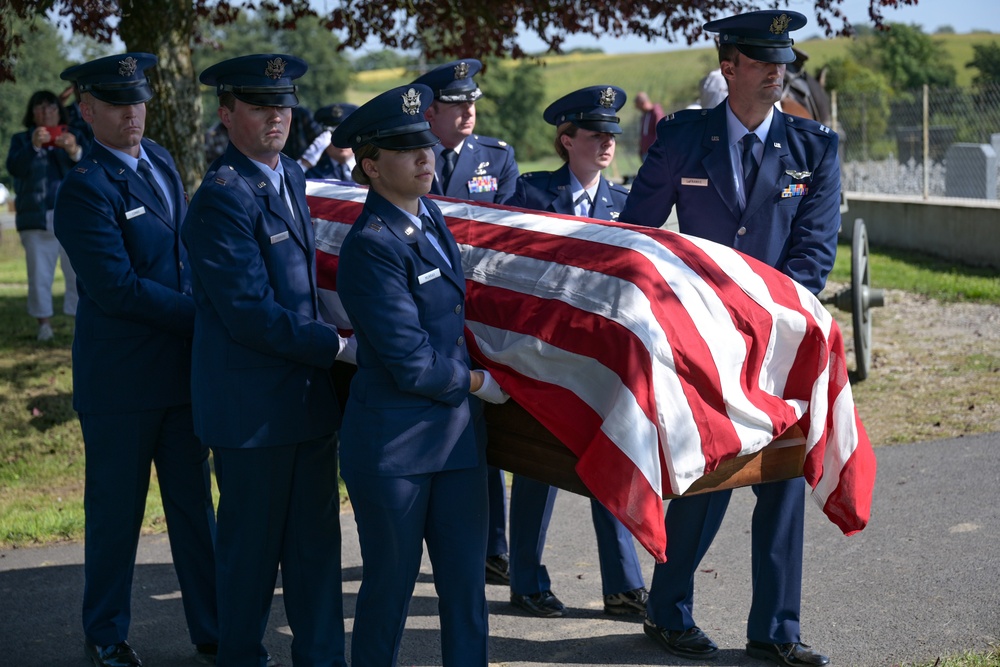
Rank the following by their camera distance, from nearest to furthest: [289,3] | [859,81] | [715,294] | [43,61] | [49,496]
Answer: [715,294] → [49,496] → [289,3] → [859,81] → [43,61]

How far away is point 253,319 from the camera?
11.0ft

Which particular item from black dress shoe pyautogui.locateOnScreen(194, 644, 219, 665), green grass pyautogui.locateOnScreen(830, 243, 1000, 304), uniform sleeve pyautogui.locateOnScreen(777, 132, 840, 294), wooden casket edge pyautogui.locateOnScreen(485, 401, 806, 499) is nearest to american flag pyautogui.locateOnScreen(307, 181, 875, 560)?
wooden casket edge pyautogui.locateOnScreen(485, 401, 806, 499)

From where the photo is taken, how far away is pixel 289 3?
27.9ft

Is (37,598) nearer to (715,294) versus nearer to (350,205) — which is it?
(350,205)

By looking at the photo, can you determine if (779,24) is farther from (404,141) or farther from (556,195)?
(404,141)

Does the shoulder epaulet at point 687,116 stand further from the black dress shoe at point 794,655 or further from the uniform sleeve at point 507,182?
the black dress shoe at point 794,655

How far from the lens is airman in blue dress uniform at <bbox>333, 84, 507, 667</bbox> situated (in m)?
3.08

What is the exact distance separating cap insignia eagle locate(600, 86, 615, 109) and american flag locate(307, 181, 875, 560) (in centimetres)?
121

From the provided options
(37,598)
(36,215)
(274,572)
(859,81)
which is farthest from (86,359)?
(859,81)

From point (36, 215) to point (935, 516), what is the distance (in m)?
7.60

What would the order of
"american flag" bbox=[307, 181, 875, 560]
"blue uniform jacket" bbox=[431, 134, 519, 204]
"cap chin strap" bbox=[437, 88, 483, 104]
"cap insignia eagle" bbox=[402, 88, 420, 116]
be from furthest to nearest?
"blue uniform jacket" bbox=[431, 134, 519, 204]
"cap chin strap" bbox=[437, 88, 483, 104]
"cap insignia eagle" bbox=[402, 88, 420, 116]
"american flag" bbox=[307, 181, 875, 560]

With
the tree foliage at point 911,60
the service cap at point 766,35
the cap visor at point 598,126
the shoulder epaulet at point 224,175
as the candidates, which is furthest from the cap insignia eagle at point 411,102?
the tree foliage at point 911,60

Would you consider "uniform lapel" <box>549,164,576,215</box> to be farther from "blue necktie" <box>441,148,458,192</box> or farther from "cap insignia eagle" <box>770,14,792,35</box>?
"cap insignia eagle" <box>770,14,792,35</box>

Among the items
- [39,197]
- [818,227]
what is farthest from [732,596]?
[39,197]
